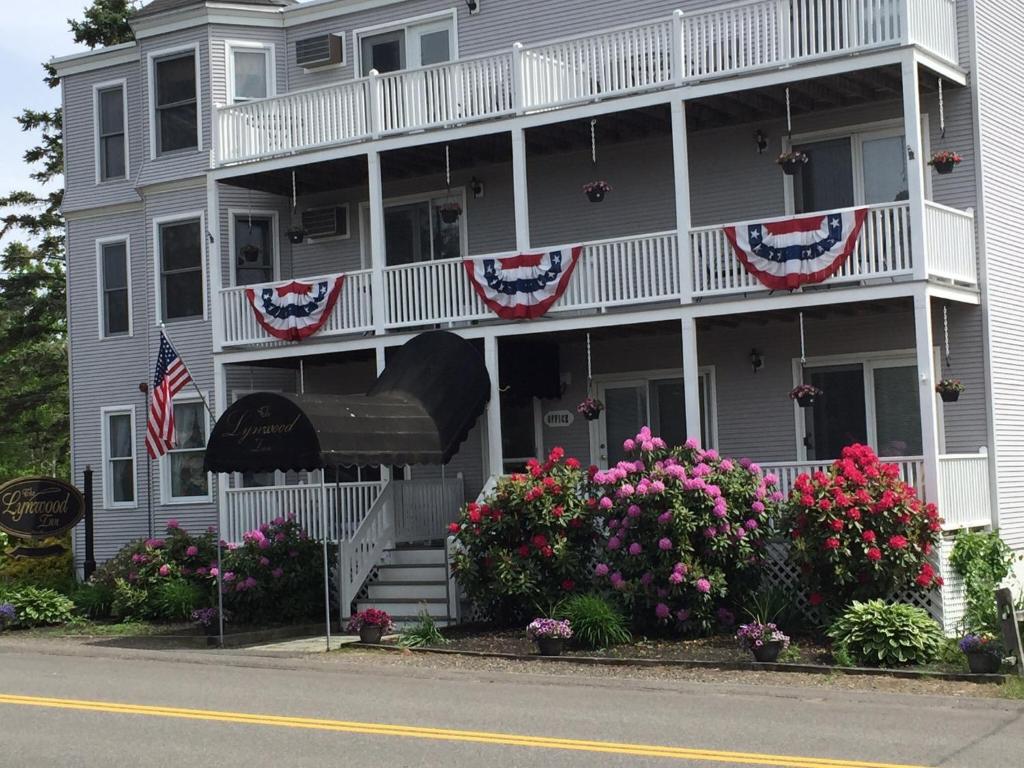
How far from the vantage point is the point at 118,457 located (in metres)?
27.3

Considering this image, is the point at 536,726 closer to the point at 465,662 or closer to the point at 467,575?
the point at 465,662

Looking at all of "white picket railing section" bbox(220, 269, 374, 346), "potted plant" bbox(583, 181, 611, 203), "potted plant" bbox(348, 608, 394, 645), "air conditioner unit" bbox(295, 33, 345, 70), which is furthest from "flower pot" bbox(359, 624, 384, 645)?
"air conditioner unit" bbox(295, 33, 345, 70)

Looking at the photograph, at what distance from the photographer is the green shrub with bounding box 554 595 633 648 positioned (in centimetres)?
1742

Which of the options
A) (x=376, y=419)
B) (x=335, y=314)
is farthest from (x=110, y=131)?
(x=376, y=419)

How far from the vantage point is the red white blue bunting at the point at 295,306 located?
22578 mm

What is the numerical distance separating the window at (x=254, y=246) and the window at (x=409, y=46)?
10.6ft

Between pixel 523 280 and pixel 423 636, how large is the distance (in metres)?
5.35

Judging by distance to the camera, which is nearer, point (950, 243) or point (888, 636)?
point (888, 636)

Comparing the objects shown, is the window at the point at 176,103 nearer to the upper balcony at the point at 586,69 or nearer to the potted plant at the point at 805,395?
the upper balcony at the point at 586,69

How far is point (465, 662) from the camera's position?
55.7 ft

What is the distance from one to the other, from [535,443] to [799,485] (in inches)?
262

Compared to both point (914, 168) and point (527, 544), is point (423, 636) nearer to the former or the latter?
point (527, 544)

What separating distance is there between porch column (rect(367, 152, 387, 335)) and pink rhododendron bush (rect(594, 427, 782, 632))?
5.29m

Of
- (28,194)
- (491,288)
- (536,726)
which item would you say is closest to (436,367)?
(491,288)
